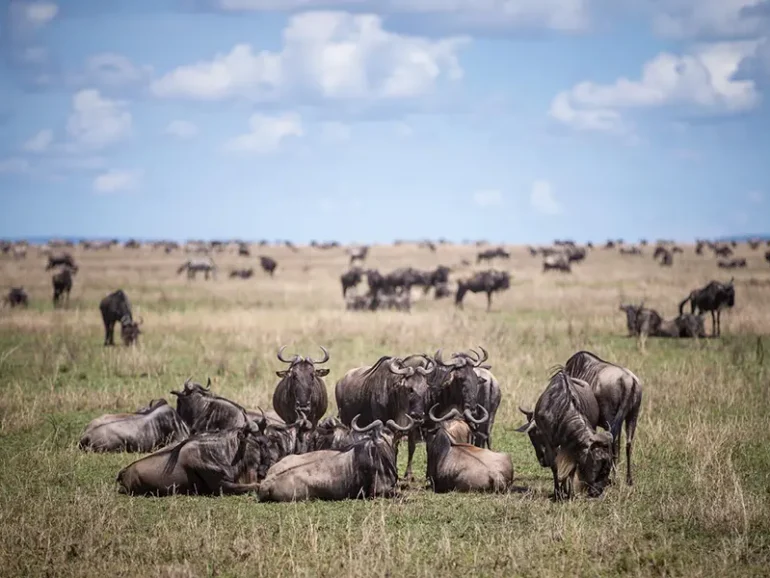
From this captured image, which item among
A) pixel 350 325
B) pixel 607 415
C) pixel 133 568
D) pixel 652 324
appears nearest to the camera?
pixel 133 568

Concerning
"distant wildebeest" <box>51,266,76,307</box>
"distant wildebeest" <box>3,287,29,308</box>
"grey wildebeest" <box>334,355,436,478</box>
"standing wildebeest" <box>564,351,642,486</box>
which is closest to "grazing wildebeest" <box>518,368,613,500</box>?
"standing wildebeest" <box>564,351,642,486</box>

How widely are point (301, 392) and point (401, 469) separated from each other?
62.9 inches

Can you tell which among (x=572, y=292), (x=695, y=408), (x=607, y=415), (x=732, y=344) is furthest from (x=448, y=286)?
(x=607, y=415)

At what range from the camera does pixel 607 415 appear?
11.0 meters

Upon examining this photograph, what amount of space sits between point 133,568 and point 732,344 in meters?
17.7

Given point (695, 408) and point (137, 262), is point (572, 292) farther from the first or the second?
point (137, 262)

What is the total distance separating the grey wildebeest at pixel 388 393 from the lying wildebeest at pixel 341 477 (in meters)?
0.72

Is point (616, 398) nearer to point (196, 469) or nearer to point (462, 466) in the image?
point (462, 466)

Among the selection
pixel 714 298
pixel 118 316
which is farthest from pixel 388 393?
pixel 714 298

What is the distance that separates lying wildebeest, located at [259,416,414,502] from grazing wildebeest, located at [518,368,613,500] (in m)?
1.72

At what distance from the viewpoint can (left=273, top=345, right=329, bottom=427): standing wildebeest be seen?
39.3ft

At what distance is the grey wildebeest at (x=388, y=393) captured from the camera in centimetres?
1107

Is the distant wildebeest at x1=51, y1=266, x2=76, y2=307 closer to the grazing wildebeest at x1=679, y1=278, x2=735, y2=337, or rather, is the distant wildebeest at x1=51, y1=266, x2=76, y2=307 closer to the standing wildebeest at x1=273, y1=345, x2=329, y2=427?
the grazing wildebeest at x1=679, y1=278, x2=735, y2=337

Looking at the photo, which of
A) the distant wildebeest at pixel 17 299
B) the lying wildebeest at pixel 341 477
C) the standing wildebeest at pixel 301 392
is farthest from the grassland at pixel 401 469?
the distant wildebeest at pixel 17 299
